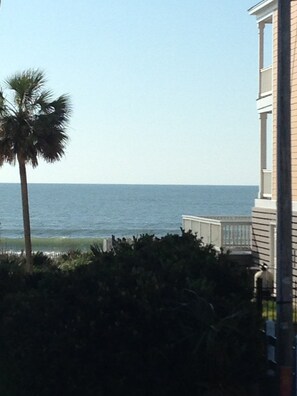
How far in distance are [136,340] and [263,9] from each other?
15.2m

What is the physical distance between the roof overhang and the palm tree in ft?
20.7

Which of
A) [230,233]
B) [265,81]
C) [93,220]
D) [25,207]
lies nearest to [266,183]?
[230,233]

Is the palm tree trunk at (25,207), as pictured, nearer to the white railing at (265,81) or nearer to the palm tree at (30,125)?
the palm tree at (30,125)

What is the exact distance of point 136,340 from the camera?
10.2 metres

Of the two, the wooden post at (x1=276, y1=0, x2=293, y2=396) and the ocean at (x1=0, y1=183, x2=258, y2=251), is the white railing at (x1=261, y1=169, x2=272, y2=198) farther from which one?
the ocean at (x1=0, y1=183, x2=258, y2=251)

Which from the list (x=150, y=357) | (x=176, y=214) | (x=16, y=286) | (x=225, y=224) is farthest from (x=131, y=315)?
(x=176, y=214)

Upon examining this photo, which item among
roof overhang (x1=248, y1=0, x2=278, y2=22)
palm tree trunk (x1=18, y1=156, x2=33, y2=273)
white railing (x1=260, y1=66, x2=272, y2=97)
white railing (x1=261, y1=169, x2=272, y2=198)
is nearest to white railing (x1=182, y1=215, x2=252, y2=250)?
white railing (x1=261, y1=169, x2=272, y2=198)

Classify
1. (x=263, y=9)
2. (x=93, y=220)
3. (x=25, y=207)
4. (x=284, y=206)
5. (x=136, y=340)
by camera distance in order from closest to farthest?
(x=284, y=206), (x=136, y=340), (x=263, y=9), (x=25, y=207), (x=93, y=220)

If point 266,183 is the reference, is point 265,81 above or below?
above

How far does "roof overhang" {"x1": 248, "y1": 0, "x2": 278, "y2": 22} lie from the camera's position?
22.9 m

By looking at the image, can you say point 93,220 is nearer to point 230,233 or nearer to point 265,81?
point 230,233

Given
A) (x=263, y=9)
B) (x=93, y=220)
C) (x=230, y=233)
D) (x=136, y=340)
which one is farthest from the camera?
(x=93, y=220)

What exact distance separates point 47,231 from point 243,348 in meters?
78.6

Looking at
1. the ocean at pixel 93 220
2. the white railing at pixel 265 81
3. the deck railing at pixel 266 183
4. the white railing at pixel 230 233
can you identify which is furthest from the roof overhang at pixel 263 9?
the ocean at pixel 93 220
